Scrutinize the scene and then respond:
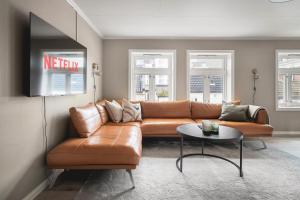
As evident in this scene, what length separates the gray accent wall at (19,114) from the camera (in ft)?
4.42

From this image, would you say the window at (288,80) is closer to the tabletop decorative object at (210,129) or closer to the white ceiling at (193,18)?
the white ceiling at (193,18)

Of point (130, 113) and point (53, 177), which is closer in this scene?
point (53, 177)

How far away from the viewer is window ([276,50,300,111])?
14.0 ft

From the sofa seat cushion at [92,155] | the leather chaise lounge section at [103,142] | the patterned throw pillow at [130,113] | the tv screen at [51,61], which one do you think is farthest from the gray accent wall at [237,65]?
the sofa seat cushion at [92,155]

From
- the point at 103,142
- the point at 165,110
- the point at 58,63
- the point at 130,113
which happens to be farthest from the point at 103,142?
the point at 165,110

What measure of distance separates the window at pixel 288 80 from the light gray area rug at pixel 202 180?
2026mm

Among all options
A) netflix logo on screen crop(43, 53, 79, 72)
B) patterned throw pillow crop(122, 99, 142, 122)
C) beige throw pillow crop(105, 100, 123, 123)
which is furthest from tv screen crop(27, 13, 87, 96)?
patterned throw pillow crop(122, 99, 142, 122)

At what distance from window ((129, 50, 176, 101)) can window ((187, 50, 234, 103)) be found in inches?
21.0

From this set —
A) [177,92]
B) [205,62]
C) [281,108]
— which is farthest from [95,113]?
[281,108]

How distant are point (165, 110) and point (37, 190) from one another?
8.52 ft

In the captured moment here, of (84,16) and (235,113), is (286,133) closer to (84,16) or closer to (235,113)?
(235,113)

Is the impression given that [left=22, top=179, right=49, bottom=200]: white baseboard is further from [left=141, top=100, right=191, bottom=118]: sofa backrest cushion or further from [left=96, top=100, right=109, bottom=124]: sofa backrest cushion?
[left=141, top=100, right=191, bottom=118]: sofa backrest cushion

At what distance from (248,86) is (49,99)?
13.5ft

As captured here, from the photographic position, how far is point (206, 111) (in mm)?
3824
